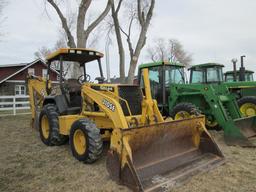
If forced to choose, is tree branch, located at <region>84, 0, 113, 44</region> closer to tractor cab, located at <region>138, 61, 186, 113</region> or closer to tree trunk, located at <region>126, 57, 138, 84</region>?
tree trunk, located at <region>126, 57, 138, 84</region>

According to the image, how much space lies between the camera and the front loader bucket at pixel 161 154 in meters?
3.73

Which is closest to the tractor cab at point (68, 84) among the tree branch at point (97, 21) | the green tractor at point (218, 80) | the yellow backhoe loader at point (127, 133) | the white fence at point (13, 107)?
the yellow backhoe loader at point (127, 133)

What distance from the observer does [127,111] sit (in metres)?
5.23

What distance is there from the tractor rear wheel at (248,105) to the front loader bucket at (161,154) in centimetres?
395

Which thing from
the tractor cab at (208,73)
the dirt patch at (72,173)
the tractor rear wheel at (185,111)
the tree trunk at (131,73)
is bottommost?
the dirt patch at (72,173)

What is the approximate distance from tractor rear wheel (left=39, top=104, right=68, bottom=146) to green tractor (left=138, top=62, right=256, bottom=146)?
10.5 ft

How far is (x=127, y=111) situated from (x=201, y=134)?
1511mm

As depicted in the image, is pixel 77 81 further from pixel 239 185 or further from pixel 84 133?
pixel 239 185

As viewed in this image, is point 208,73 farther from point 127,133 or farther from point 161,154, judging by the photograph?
point 127,133

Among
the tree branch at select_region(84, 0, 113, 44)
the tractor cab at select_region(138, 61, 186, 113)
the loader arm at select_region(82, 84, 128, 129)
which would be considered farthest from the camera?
the tree branch at select_region(84, 0, 113, 44)

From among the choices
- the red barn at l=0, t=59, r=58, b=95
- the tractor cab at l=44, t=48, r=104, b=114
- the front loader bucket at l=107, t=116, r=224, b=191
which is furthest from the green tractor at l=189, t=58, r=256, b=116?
the red barn at l=0, t=59, r=58, b=95

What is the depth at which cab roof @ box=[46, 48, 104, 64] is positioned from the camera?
20.1ft

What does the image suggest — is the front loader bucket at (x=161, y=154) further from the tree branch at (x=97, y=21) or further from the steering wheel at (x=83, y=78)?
the tree branch at (x=97, y=21)

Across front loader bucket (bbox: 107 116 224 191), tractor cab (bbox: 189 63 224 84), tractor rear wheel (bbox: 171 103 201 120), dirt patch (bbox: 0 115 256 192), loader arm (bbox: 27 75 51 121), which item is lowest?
dirt patch (bbox: 0 115 256 192)
